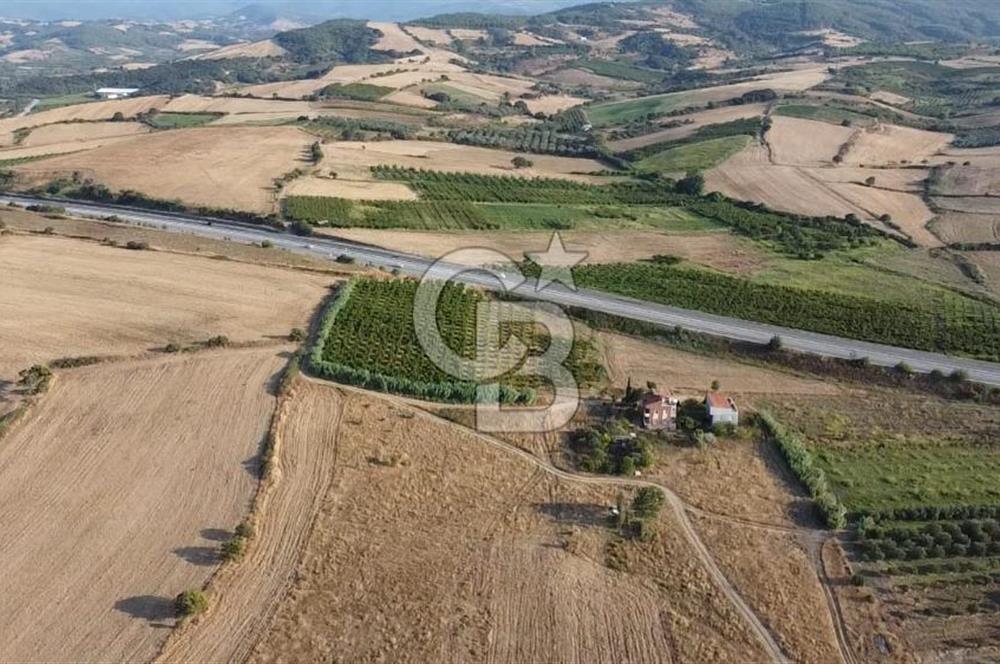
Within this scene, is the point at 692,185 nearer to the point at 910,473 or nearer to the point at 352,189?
the point at 352,189

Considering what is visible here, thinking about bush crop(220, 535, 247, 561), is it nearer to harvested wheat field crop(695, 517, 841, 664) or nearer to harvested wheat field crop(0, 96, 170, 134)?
harvested wheat field crop(695, 517, 841, 664)

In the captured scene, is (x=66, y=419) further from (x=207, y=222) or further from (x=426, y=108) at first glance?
(x=426, y=108)

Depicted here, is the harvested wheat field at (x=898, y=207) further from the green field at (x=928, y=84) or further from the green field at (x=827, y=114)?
the green field at (x=928, y=84)

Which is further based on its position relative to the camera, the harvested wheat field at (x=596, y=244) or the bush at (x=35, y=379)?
the harvested wheat field at (x=596, y=244)

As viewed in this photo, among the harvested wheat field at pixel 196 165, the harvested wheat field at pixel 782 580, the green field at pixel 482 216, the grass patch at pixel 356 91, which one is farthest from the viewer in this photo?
the grass patch at pixel 356 91

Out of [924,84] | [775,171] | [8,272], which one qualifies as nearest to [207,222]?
[8,272]

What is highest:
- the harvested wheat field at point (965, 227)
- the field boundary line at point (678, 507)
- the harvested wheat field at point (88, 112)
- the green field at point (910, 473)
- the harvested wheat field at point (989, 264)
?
the harvested wheat field at point (88, 112)

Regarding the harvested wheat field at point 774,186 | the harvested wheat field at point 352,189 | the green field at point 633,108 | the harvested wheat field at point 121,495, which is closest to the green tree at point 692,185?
the harvested wheat field at point 774,186

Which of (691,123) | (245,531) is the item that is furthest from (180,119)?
(245,531)
